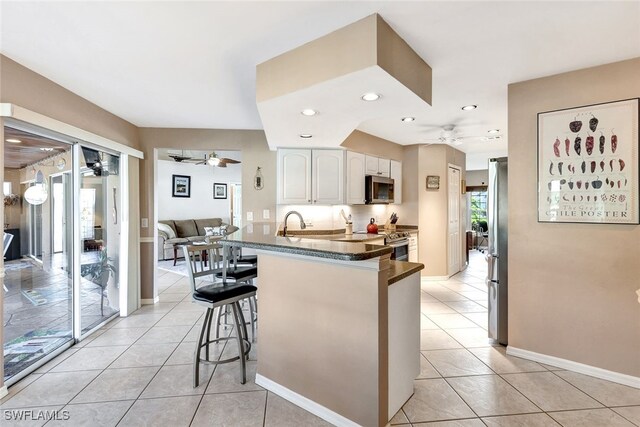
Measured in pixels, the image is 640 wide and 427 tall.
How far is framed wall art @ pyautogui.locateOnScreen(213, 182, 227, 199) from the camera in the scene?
29.1 ft

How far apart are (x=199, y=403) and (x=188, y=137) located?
3.36 m

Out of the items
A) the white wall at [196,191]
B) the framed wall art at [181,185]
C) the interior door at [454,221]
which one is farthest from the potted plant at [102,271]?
the interior door at [454,221]

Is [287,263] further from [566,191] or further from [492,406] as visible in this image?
[566,191]

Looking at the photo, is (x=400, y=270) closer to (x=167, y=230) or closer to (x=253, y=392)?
(x=253, y=392)

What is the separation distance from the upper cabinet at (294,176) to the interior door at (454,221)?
2.76 meters

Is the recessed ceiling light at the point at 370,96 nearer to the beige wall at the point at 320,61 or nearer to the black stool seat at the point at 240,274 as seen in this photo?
the beige wall at the point at 320,61

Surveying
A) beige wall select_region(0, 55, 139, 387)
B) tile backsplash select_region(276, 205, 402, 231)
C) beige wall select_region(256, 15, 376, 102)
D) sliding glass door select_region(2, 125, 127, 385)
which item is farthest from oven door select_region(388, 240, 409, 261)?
beige wall select_region(0, 55, 139, 387)

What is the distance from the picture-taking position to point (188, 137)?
4.24 m

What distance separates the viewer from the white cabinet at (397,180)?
5.31 meters

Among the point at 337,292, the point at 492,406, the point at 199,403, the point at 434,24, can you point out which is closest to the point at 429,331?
the point at 492,406

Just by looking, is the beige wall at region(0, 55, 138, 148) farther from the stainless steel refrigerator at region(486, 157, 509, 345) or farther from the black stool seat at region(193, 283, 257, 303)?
the stainless steel refrigerator at region(486, 157, 509, 345)

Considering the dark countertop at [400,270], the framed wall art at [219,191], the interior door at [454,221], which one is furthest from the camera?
the framed wall art at [219,191]

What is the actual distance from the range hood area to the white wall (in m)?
5.79

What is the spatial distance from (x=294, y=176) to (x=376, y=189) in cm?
134
